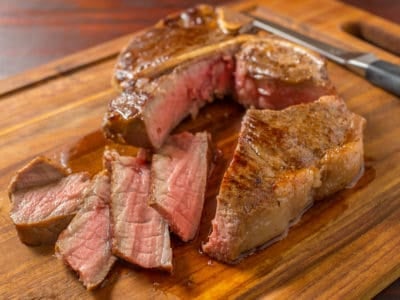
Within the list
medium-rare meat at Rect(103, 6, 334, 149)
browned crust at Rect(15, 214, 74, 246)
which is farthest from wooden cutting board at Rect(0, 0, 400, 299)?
medium-rare meat at Rect(103, 6, 334, 149)

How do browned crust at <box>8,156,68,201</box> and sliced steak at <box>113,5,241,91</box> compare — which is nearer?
browned crust at <box>8,156,68,201</box>

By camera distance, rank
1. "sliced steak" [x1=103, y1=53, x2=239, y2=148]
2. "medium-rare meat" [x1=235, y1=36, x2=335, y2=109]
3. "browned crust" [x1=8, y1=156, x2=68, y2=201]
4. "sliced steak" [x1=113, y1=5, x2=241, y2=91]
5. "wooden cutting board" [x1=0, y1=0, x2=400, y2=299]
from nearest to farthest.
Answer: "wooden cutting board" [x1=0, y1=0, x2=400, y2=299] → "browned crust" [x1=8, y1=156, x2=68, y2=201] → "sliced steak" [x1=103, y1=53, x2=239, y2=148] → "medium-rare meat" [x1=235, y1=36, x2=335, y2=109] → "sliced steak" [x1=113, y1=5, x2=241, y2=91]

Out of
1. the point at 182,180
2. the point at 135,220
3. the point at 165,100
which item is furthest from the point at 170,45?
the point at 135,220

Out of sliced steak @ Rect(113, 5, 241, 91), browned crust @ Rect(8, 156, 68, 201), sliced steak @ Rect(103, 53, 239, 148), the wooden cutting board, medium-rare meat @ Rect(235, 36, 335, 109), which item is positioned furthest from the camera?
sliced steak @ Rect(113, 5, 241, 91)

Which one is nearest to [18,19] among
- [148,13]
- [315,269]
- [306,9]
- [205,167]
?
[148,13]

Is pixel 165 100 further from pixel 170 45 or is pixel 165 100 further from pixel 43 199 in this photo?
pixel 43 199

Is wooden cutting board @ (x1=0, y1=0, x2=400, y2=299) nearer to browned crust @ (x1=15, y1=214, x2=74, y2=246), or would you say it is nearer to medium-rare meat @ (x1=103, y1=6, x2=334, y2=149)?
browned crust @ (x1=15, y1=214, x2=74, y2=246)

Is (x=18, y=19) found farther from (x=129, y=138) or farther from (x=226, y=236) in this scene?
(x=226, y=236)

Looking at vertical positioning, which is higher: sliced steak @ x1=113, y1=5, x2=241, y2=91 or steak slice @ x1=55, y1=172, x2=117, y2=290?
sliced steak @ x1=113, y1=5, x2=241, y2=91
